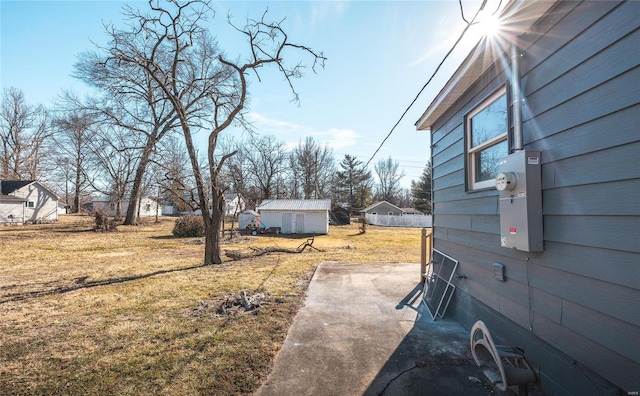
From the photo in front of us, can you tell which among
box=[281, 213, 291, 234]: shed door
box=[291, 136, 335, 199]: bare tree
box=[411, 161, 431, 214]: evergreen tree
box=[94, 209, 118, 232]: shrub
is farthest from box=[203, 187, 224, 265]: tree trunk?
box=[411, 161, 431, 214]: evergreen tree

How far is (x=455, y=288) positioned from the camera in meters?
4.12

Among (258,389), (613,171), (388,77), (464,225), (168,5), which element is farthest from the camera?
(168,5)

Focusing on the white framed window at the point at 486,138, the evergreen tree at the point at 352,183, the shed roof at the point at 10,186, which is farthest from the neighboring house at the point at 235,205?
the shed roof at the point at 10,186

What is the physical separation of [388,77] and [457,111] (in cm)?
199

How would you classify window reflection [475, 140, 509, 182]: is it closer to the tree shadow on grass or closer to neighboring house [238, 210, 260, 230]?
the tree shadow on grass

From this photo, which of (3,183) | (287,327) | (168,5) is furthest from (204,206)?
(3,183)

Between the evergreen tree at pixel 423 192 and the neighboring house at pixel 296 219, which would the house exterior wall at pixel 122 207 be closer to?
the neighboring house at pixel 296 219

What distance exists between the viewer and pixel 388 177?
1964 inches

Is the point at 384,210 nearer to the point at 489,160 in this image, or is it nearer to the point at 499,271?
the point at 489,160

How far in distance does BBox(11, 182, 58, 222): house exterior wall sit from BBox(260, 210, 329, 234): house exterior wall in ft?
66.4

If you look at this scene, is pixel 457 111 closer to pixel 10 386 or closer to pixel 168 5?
pixel 10 386

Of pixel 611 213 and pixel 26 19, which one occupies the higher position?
pixel 26 19

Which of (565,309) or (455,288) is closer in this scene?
(565,309)

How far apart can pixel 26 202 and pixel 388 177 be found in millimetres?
43741
